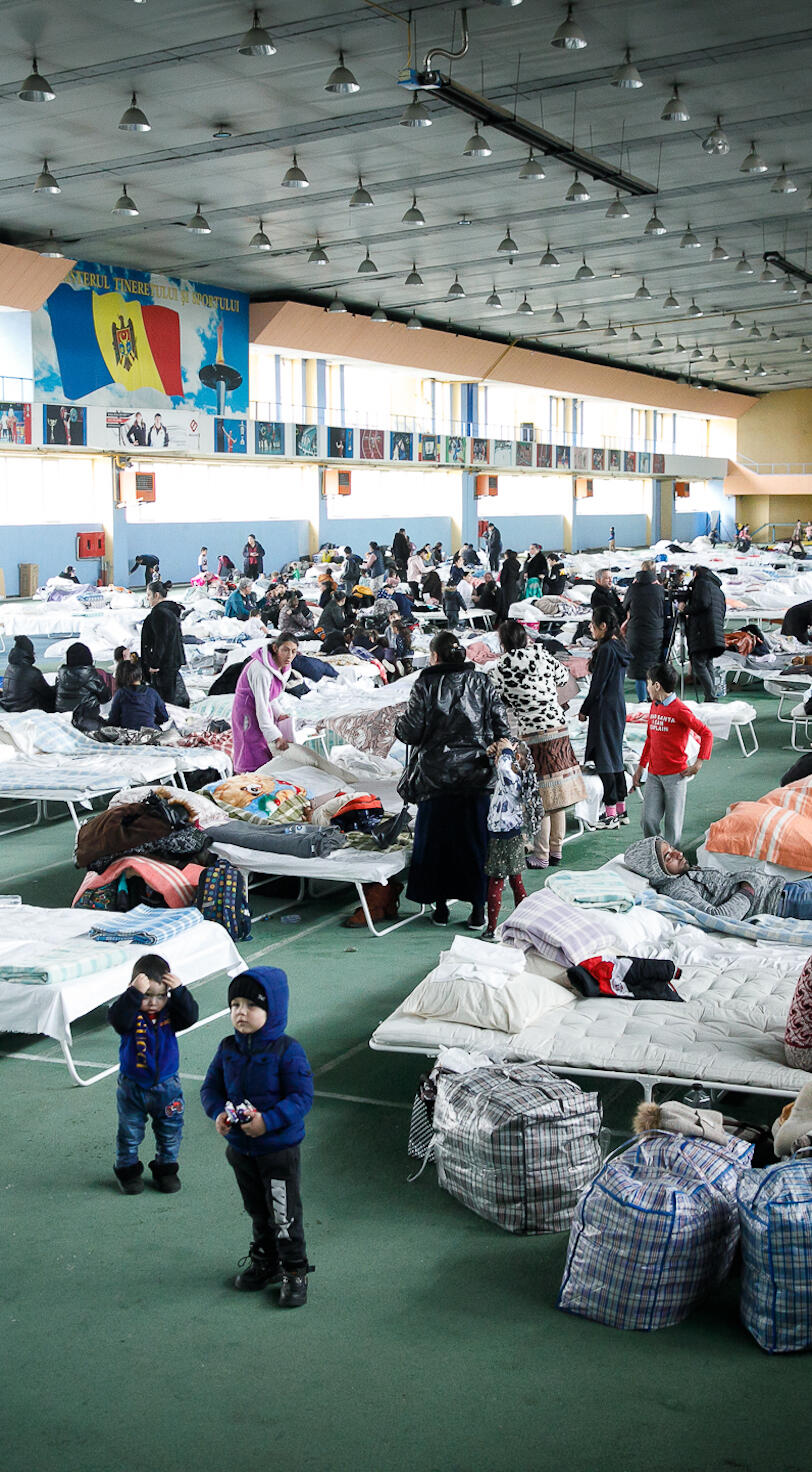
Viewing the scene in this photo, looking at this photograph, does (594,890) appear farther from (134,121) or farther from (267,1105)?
(134,121)

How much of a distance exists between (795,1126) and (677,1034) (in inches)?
39.4

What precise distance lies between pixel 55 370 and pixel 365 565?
6509mm

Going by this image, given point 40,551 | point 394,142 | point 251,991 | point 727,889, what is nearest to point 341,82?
point 394,142

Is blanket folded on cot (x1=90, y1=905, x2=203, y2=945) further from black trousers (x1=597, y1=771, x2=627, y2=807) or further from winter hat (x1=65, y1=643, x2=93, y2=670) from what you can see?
winter hat (x1=65, y1=643, x2=93, y2=670)

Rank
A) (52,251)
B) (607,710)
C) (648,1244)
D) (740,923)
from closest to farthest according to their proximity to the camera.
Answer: (648,1244), (740,923), (607,710), (52,251)

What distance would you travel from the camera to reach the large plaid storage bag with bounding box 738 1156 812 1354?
12.1ft

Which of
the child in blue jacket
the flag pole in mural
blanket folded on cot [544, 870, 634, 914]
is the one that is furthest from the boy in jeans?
the flag pole in mural

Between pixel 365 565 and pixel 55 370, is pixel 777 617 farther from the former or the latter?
pixel 55 370

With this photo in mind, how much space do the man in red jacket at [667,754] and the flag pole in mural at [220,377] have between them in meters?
19.8

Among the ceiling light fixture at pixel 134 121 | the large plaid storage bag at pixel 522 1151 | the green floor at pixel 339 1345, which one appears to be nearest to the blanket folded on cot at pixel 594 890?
the green floor at pixel 339 1345

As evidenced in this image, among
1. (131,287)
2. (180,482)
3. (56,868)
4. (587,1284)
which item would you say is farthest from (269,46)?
(180,482)

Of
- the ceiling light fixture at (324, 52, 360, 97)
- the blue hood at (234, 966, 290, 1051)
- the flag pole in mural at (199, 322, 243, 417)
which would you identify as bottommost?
the blue hood at (234, 966, 290, 1051)

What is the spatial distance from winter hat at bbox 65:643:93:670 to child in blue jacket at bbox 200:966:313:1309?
8932 mm

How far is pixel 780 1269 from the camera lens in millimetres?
3711
